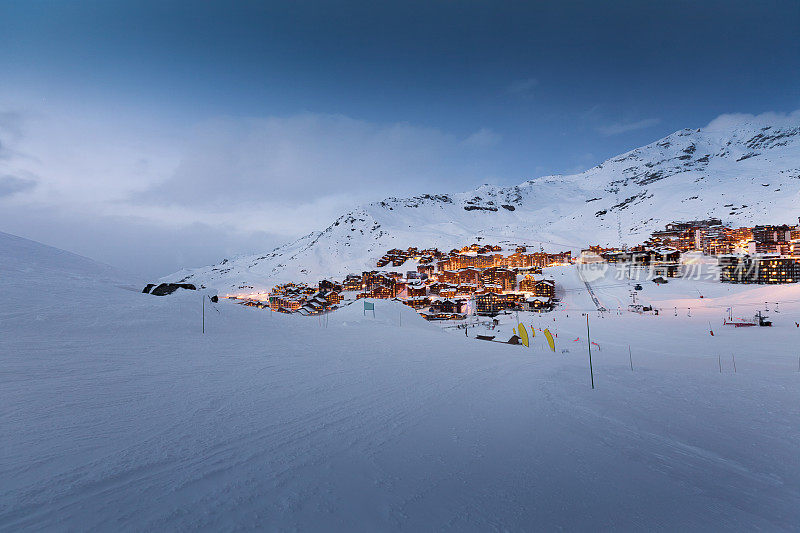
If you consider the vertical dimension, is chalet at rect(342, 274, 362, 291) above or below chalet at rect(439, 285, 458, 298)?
above

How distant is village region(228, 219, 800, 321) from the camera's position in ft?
232

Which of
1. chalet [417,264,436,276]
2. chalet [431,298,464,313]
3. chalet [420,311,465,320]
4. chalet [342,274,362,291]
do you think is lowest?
chalet [420,311,465,320]

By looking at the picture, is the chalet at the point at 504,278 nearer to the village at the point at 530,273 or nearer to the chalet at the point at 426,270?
the village at the point at 530,273

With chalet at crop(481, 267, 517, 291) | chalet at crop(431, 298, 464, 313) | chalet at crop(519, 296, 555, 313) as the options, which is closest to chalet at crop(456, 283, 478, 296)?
chalet at crop(481, 267, 517, 291)

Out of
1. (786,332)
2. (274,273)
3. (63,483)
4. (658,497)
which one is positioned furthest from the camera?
(274,273)

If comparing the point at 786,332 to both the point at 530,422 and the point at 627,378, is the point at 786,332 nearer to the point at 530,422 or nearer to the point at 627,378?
the point at 627,378

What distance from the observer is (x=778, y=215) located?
115000 millimetres

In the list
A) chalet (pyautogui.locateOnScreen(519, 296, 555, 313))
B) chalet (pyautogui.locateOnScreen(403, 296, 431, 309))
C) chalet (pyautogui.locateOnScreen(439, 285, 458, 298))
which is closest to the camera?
chalet (pyautogui.locateOnScreen(519, 296, 555, 313))

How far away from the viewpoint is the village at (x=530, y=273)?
70812 mm

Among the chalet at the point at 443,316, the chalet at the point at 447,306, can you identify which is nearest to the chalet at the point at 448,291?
the chalet at the point at 447,306

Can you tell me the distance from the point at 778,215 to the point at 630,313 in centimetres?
11621

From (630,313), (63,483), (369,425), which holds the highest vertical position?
(63,483)

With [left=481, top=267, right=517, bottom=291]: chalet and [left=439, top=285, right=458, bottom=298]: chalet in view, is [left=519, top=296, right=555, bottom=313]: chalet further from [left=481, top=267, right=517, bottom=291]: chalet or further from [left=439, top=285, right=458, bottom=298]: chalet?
[left=439, top=285, right=458, bottom=298]: chalet

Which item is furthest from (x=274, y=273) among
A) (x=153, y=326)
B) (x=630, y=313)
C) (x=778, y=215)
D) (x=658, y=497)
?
(x=778, y=215)
